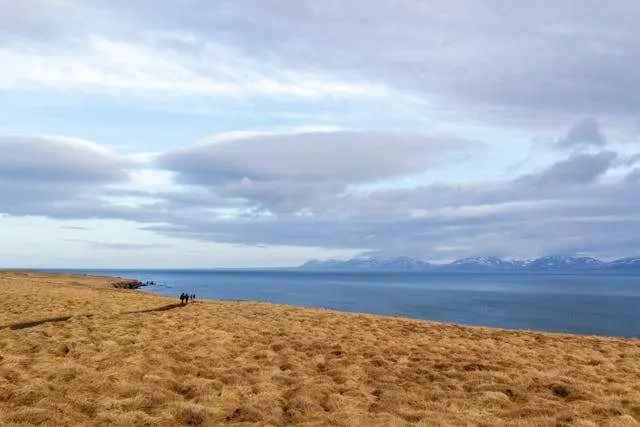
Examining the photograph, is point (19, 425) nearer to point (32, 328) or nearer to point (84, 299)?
point (32, 328)

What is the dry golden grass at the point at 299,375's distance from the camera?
12625mm

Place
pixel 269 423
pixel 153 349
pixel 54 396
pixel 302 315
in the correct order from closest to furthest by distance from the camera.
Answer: pixel 269 423
pixel 54 396
pixel 153 349
pixel 302 315

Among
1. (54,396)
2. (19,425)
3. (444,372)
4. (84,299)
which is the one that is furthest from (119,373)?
(84,299)

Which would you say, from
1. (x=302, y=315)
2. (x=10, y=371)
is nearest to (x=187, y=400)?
(x=10, y=371)

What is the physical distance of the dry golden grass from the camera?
12625 mm

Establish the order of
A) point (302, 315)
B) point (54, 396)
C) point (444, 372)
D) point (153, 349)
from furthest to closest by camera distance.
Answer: point (302, 315)
point (153, 349)
point (444, 372)
point (54, 396)

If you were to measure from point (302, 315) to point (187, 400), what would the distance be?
58.4 feet

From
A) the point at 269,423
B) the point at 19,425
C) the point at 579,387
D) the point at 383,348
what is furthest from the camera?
the point at 383,348

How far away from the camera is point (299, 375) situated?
54.6 feet

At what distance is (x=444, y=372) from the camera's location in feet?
57.0

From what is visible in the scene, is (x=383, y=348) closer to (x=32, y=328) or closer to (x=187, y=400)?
(x=187, y=400)

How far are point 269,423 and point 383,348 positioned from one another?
32.9ft

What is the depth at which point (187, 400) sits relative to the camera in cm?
1377

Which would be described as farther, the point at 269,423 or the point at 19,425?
the point at 269,423
